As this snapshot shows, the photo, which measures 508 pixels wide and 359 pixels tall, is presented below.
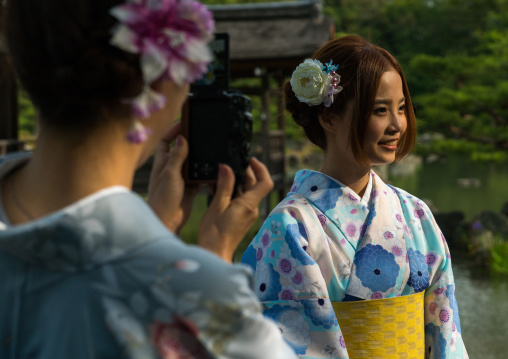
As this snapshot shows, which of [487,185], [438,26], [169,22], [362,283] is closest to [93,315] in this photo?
[169,22]

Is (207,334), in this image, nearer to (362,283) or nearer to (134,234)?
(134,234)

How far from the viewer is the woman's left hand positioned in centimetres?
124

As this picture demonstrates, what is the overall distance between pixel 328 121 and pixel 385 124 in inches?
9.6

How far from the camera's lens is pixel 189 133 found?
49.9 inches

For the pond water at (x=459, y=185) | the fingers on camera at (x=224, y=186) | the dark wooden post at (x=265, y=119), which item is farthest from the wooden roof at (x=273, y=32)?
the fingers on camera at (x=224, y=186)

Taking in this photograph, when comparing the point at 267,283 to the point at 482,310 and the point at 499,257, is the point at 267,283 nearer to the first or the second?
the point at 482,310

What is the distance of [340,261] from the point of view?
2.40m

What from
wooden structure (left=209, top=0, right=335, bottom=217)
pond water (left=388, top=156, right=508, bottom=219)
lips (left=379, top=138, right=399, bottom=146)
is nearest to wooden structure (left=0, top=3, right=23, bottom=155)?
wooden structure (left=209, top=0, right=335, bottom=217)

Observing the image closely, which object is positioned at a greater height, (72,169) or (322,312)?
(72,169)

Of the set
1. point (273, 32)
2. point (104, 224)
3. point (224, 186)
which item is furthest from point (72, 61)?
point (273, 32)

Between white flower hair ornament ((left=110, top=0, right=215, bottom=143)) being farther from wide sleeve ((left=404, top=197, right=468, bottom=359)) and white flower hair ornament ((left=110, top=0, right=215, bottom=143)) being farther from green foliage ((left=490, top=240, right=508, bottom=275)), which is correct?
green foliage ((left=490, top=240, right=508, bottom=275))

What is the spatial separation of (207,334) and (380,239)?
1.58 metres

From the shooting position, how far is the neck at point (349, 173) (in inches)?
101

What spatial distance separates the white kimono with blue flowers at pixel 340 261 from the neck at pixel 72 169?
134 cm
